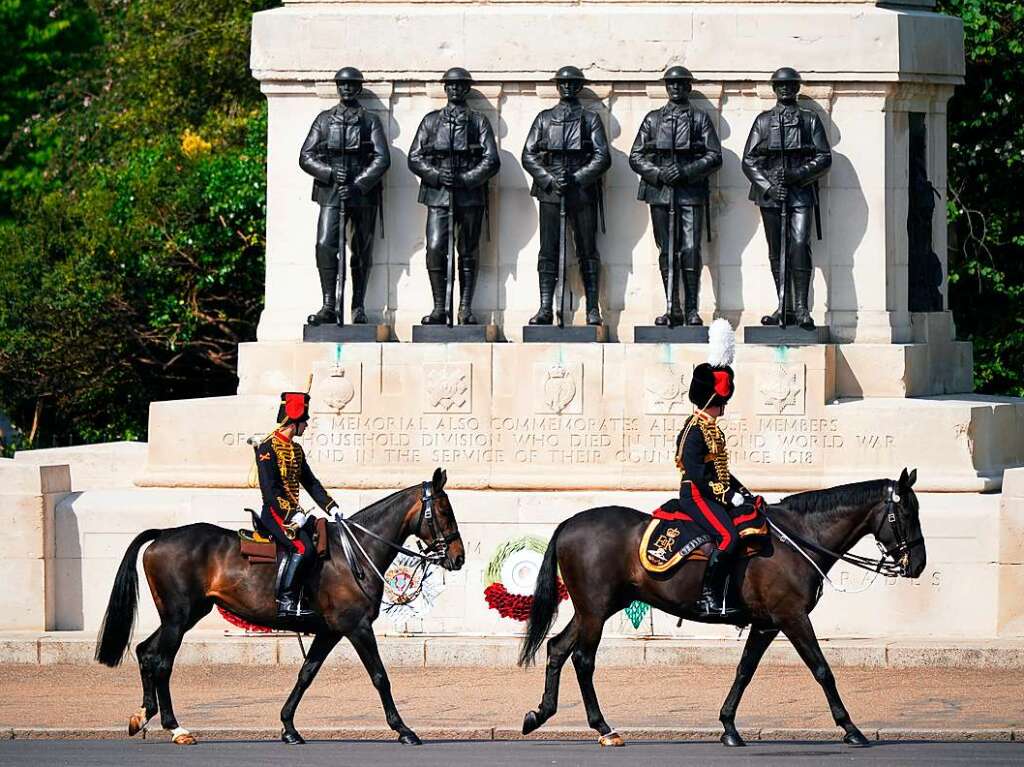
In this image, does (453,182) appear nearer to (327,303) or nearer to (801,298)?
(327,303)

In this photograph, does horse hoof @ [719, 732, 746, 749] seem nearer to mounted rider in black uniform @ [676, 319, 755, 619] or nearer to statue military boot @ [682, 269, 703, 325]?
mounted rider in black uniform @ [676, 319, 755, 619]

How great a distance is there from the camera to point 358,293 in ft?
85.2

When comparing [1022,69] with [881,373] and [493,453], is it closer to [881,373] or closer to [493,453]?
[881,373]

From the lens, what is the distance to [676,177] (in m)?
25.2

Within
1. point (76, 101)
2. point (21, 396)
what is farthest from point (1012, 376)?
point (76, 101)

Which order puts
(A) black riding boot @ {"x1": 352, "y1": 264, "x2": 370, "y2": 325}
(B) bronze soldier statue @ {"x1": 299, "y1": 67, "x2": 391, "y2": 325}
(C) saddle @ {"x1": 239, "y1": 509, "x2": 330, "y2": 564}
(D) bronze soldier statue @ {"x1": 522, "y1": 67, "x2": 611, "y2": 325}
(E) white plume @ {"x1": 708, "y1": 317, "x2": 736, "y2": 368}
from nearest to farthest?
(C) saddle @ {"x1": 239, "y1": 509, "x2": 330, "y2": 564} < (E) white plume @ {"x1": 708, "y1": 317, "x2": 736, "y2": 368} < (D) bronze soldier statue @ {"x1": 522, "y1": 67, "x2": 611, "y2": 325} < (B) bronze soldier statue @ {"x1": 299, "y1": 67, "x2": 391, "y2": 325} < (A) black riding boot @ {"x1": 352, "y1": 264, "x2": 370, "y2": 325}

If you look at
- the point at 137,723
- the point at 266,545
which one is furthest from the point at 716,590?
the point at 137,723

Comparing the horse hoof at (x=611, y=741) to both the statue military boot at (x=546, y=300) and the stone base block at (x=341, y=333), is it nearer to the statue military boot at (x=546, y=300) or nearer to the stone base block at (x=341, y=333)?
the statue military boot at (x=546, y=300)

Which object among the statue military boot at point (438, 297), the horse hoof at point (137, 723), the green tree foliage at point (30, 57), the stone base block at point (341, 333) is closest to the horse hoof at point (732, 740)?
the horse hoof at point (137, 723)

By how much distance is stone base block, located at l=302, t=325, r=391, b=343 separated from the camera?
25.6 metres

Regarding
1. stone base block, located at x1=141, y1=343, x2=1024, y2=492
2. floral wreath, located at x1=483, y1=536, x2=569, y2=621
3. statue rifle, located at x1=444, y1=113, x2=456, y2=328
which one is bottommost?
floral wreath, located at x1=483, y1=536, x2=569, y2=621

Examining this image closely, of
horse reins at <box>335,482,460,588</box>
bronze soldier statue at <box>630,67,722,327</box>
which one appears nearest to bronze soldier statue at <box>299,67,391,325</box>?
bronze soldier statue at <box>630,67,722,327</box>

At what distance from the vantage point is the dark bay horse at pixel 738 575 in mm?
18812

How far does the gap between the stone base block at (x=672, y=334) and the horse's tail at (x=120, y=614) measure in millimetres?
7370
